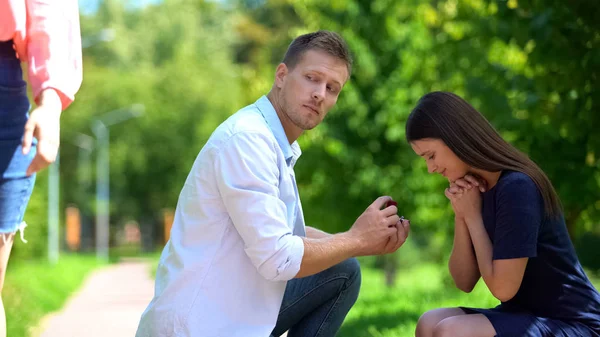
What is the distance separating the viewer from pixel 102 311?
514 inches

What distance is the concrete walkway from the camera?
390 inches

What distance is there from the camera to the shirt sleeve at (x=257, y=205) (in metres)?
3.59

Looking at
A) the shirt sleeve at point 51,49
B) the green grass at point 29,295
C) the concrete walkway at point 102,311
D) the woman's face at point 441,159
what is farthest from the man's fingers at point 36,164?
the concrete walkway at point 102,311

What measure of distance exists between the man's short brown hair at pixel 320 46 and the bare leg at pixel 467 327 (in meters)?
1.17

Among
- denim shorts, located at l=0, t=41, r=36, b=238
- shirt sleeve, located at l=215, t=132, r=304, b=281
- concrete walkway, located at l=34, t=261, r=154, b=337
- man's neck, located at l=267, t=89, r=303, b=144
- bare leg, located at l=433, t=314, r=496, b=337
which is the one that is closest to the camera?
denim shorts, located at l=0, t=41, r=36, b=238

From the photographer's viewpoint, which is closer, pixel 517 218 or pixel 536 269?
pixel 517 218

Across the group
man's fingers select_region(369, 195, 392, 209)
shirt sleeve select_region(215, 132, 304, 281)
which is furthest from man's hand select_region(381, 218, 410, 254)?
shirt sleeve select_region(215, 132, 304, 281)

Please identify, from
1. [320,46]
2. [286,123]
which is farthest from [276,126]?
[320,46]

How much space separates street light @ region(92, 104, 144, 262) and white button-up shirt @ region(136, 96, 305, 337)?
34705 millimetres

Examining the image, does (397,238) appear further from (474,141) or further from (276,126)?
(276,126)

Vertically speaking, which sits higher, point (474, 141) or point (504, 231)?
point (474, 141)

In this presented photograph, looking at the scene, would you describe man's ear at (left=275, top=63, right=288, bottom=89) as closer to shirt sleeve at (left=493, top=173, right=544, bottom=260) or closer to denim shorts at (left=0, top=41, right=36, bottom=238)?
shirt sleeve at (left=493, top=173, right=544, bottom=260)

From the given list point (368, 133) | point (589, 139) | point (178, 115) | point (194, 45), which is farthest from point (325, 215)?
point (194, 45)

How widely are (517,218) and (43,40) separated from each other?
6.08ft
